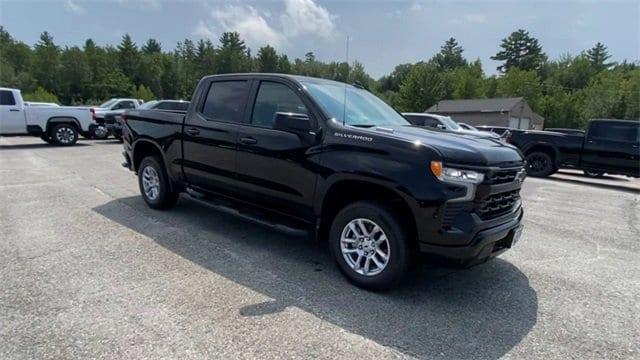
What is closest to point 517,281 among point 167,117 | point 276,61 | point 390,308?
point 390,308

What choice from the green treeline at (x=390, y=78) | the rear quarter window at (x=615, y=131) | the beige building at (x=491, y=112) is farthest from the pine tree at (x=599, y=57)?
the rear quarter window at (x=615, y=131)

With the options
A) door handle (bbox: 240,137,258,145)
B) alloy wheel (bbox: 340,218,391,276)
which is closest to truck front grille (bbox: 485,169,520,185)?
alloy wheel (bbox: 340,218,391,276)

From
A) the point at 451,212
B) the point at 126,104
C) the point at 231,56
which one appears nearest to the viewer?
the point at 451,212

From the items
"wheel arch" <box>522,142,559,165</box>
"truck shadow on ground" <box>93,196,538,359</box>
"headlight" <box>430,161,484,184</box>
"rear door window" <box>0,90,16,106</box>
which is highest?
"rear door window" <box>0,90,16,106</box>

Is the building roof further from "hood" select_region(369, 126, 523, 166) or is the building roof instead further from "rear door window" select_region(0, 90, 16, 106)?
"hood" select_region(369, 126, 523, 166)

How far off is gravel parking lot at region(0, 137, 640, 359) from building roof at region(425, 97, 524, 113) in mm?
48701

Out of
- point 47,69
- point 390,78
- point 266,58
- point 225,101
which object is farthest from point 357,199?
point 390,78

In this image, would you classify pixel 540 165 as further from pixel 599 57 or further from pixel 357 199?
pixel 599 57

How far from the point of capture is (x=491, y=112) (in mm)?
50094

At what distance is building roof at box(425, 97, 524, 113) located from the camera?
50.7m

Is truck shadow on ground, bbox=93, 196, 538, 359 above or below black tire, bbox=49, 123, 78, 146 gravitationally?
below

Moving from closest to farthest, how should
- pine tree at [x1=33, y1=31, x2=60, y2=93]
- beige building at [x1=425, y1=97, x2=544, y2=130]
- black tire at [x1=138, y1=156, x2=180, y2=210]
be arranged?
black tire at [x1=138, y1=156, x2=180, y2=210]
beige building at [x1=425, y1=97, x2=544, y2=130]
pine tree at [x1=33, y1=31, x2=60, y2=93]

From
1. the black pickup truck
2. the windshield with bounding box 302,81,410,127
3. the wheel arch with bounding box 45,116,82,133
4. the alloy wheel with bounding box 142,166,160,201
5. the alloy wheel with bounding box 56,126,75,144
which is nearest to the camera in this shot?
the windshield with bounding box 302,81,410,127

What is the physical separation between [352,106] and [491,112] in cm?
5046
